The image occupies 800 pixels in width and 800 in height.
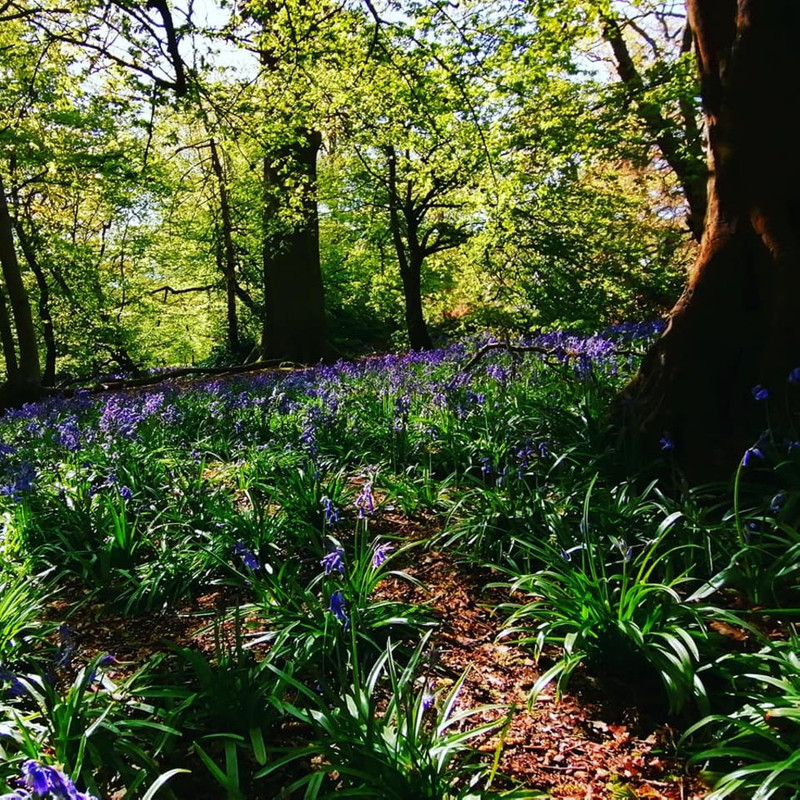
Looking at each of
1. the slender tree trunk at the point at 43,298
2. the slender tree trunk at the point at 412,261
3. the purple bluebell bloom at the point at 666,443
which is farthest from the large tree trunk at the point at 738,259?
the slender tree trunk at the point at 43,298

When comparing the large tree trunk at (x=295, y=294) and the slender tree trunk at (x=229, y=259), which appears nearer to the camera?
the large tree trunk at (x=295, y=294)

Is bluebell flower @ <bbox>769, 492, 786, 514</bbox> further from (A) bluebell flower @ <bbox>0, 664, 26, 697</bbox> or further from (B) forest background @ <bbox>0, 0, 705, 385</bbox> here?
(B) forest background @ <bbox>0, 0, 705, 385</bbox>

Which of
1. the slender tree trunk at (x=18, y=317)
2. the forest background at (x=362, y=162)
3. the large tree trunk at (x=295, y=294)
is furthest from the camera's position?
the large tree trunk at (x=295, y=294)

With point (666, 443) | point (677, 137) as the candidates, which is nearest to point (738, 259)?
point (666, 443)

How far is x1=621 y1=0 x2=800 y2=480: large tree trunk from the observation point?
3160 millimetres

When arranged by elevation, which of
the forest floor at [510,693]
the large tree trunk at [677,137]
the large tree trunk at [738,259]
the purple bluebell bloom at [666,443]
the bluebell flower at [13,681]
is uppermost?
the large tree trunk at [677,137]

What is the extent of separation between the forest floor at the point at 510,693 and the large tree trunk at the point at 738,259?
1578mm

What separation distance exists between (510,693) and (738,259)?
2757 millimetres

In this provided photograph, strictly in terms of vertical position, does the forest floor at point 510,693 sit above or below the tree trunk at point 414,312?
below

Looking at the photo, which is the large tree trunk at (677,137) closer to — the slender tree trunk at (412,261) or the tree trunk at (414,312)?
the slender tree trunk at (412,261)

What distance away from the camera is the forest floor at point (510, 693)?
176 cm

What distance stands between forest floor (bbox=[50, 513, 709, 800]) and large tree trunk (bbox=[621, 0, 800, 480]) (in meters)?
1.58

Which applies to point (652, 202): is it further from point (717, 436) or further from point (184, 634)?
point (184, 634)

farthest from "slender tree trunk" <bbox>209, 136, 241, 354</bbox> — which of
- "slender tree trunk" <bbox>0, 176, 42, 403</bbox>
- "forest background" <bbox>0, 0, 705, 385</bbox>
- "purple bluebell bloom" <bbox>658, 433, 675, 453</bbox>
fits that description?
"purple bluebell bloom" <bbox>658, 433, 675, 453</bbox>
